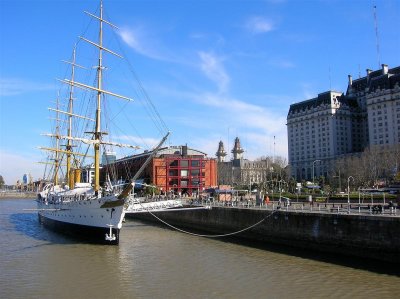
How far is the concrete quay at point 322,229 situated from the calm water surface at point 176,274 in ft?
8.89

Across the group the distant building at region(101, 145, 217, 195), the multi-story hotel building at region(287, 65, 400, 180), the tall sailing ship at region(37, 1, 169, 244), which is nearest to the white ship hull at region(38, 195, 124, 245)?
the tall sailing ship at region(37, 1, 169, 244)

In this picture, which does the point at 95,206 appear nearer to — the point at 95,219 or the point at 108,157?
the point at 95,219

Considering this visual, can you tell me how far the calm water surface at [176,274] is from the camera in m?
21.3

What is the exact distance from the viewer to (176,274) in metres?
25.5

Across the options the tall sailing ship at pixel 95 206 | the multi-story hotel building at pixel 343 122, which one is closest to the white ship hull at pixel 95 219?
the tall sailing ship at pixel 95 206

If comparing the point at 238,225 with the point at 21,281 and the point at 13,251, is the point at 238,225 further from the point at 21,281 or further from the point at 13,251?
the point at 21,281

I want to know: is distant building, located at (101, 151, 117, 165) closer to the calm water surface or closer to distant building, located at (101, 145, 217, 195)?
distant building, located at (101, 145, 217, 195)

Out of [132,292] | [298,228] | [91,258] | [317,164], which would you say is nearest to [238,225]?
[298,228]

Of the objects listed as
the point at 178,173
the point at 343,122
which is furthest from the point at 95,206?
the point at 343,122

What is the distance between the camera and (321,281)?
76.6 feet

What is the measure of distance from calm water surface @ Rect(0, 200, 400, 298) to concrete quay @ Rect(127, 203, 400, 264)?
2.71 m

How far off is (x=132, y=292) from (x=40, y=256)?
1309 centimetres

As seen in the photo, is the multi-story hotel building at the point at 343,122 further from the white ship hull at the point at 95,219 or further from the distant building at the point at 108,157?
the white ship hull at the point at 95,219

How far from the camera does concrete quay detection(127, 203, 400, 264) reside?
1086 inches
